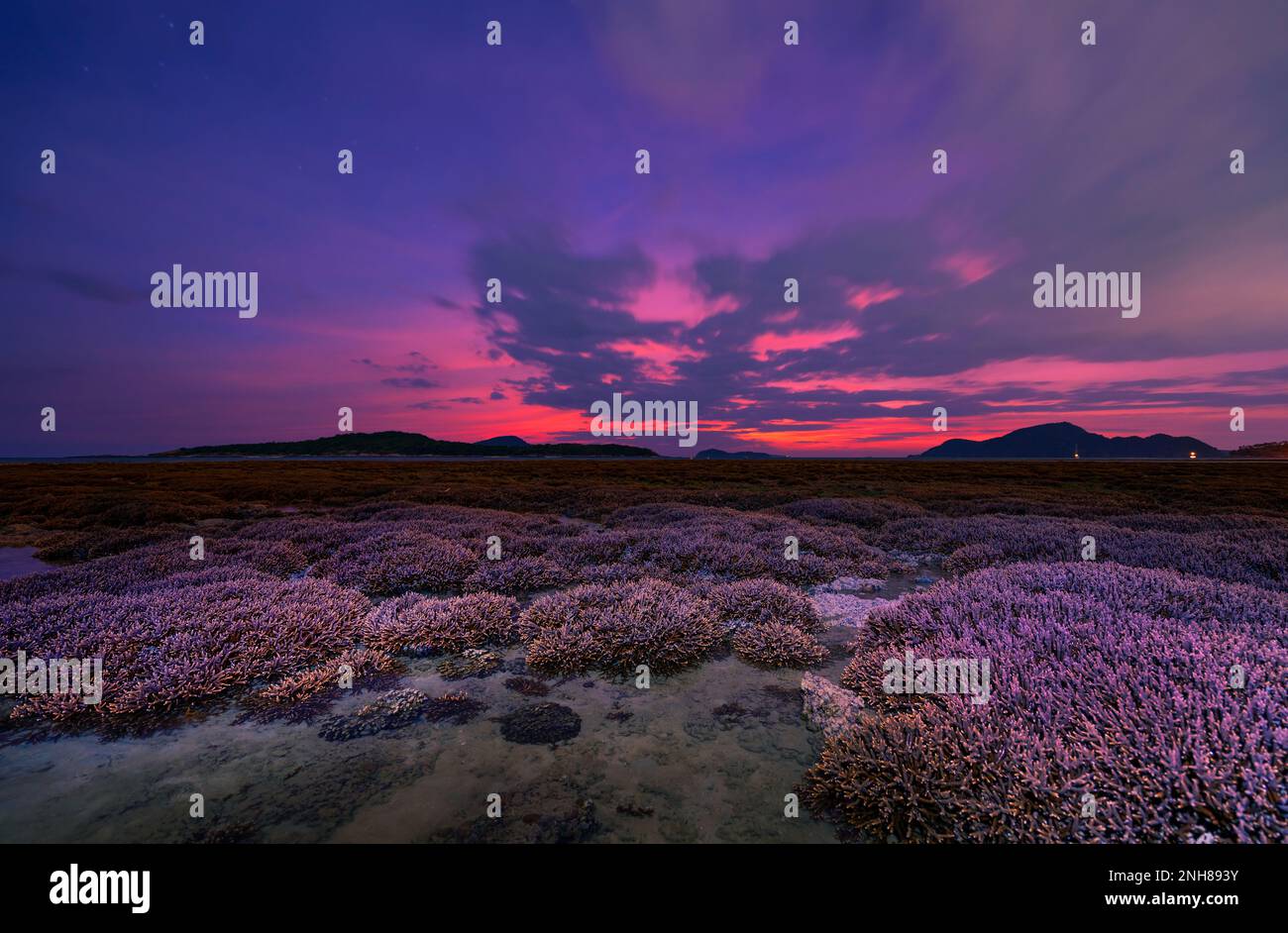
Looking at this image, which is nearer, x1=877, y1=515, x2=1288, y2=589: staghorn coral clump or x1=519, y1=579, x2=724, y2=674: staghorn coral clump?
x1=519, y1=579, x2=724, y2=674: staghorn coral clump

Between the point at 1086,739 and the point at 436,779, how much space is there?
170 inches

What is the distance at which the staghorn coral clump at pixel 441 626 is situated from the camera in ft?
19.0

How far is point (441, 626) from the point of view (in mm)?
6012

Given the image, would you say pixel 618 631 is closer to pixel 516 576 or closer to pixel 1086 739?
pixel 516 576

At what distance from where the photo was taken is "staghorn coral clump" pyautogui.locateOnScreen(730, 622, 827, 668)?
5441 mm

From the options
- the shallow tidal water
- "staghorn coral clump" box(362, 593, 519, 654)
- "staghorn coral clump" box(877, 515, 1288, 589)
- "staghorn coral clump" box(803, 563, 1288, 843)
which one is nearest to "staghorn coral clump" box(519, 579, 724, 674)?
"staghorn coral clump" box(362, 593, 519, 654)

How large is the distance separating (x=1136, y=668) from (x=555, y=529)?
1199cm

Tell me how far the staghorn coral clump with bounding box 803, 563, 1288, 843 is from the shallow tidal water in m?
0.61

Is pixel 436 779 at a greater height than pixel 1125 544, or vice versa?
pixel 1125 544

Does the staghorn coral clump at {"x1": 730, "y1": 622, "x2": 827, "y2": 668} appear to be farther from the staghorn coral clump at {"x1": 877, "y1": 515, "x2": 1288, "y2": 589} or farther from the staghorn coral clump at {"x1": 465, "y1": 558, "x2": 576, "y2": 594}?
the staghorn coral clump at {"x1": 877, "y1": 515, "x2": 1288, "y2": 589}

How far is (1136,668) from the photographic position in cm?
337

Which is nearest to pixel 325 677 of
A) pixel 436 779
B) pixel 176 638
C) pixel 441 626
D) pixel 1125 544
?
pixel 441 626
